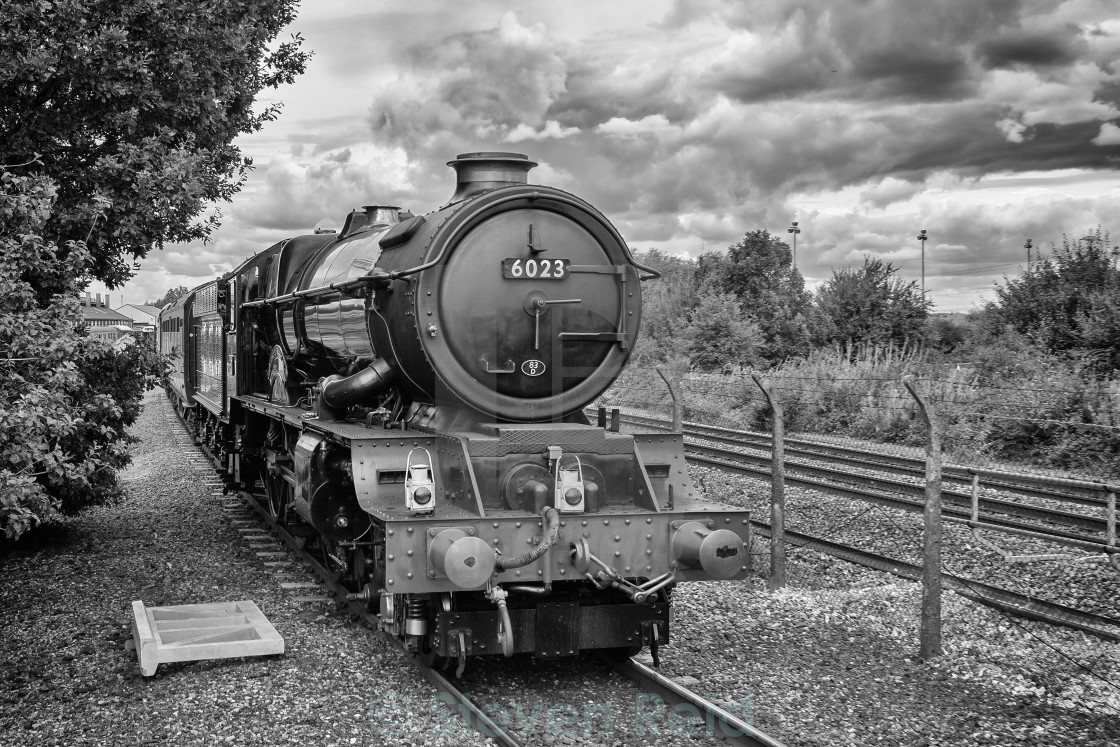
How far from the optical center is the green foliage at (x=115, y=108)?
7.50 meters

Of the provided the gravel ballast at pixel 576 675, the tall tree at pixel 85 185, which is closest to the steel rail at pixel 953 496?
the gravel ballast at pixel 576 675

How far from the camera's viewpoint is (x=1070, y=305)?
21438 mm

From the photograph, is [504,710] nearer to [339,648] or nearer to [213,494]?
[339,648]

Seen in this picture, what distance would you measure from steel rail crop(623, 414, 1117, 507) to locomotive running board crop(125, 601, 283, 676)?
13.4ft

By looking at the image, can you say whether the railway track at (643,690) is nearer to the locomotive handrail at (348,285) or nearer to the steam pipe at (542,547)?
the steam pipe at (542,547)

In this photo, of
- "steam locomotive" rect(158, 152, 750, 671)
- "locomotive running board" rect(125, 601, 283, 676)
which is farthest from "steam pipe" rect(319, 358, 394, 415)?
"locomotive running board" rect(125, 601, 283, 676)

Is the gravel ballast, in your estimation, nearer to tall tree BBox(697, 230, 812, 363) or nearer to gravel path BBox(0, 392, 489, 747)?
gravel path BBox(0, 392, 489, 747)

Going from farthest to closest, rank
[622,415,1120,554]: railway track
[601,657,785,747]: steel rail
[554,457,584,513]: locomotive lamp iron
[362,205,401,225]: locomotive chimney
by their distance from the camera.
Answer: [622,415,1120,554]: railway track
[362,205,401,225]: locomotive chimney
[554,457,584,513]: locomotive lamp iron
[601,657,785,747]: steel rail

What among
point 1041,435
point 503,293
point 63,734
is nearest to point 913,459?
point 1041,435

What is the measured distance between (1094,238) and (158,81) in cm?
2050

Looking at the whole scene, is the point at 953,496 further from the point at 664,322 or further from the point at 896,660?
the point at 664,322

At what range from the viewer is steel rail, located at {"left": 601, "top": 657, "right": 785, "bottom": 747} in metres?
4.88

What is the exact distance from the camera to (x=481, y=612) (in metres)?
5.71

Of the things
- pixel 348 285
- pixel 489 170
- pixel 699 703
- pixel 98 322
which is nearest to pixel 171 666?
pixel 348 285
